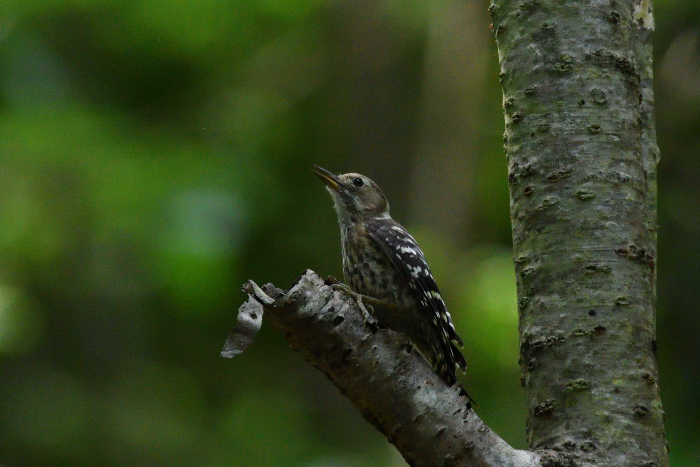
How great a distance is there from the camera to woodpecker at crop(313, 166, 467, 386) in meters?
3.73

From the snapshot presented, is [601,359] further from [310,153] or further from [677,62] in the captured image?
[310,153]

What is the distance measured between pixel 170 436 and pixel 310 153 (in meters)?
2.71

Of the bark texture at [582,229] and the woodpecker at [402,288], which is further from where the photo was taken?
the woodpecker at [402,288]

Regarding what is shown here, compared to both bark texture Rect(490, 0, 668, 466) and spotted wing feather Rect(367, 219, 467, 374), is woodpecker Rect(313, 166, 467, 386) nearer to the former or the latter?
spotted wing feather Rect(367, 219, 467, 374)

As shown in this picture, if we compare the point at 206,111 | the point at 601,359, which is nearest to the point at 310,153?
the point at 206,111

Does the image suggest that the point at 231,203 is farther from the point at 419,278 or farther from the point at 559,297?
the point at 559,297

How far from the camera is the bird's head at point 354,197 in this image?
4.54 metres

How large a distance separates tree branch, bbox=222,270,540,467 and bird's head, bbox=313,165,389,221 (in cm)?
210

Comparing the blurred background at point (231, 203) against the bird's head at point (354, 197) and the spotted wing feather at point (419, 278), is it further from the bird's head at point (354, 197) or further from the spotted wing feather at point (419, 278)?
the spotted wing feather at point (419, 278)

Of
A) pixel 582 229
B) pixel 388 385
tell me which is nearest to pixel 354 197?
pixel 582 229

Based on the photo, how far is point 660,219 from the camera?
20.0 ft

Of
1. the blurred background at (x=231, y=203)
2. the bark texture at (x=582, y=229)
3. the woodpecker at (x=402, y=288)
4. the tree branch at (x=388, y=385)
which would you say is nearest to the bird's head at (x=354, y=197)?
the woodpecker at (x=402, y=288)

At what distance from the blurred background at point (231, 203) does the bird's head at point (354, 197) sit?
0.81 metres

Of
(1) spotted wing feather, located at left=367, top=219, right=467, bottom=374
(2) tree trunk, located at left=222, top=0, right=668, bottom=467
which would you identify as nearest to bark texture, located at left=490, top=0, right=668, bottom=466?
(2) tree trunk, located at left=222, top=0, right=668, bottom=467
